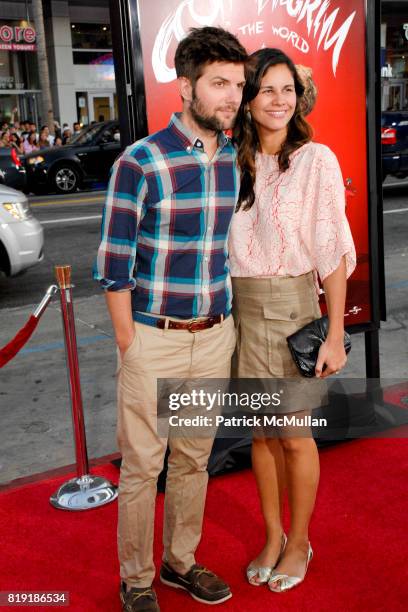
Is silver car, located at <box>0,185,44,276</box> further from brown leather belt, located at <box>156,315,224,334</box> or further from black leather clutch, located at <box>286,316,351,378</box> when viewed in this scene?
black leather clutch, located at <box>286,316,351,378</box>

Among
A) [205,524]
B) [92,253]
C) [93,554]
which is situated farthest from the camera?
[92,253]

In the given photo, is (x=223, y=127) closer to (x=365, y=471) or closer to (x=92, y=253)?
(x=365, y=471)

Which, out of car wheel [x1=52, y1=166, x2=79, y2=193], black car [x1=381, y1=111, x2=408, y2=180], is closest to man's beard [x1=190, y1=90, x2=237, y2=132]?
black car [x1=381, y1=111, x2=408, y2=180]

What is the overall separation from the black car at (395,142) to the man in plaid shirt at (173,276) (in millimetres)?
11459

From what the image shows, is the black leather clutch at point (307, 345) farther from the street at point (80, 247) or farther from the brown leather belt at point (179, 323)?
the street at point (80, 247)

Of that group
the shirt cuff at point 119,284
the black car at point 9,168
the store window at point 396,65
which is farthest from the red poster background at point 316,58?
the store window at point 396,65

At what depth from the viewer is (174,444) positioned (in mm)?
2729

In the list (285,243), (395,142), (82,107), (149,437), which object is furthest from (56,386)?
(82,107)

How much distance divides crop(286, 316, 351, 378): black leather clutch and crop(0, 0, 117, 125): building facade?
26.2 metres

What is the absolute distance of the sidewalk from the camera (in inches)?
166

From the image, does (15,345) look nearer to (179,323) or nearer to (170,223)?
(179,323)

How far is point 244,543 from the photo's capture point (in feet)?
10.5

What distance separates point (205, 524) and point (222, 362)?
976 mm

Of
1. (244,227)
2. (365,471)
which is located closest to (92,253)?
(365,471)
